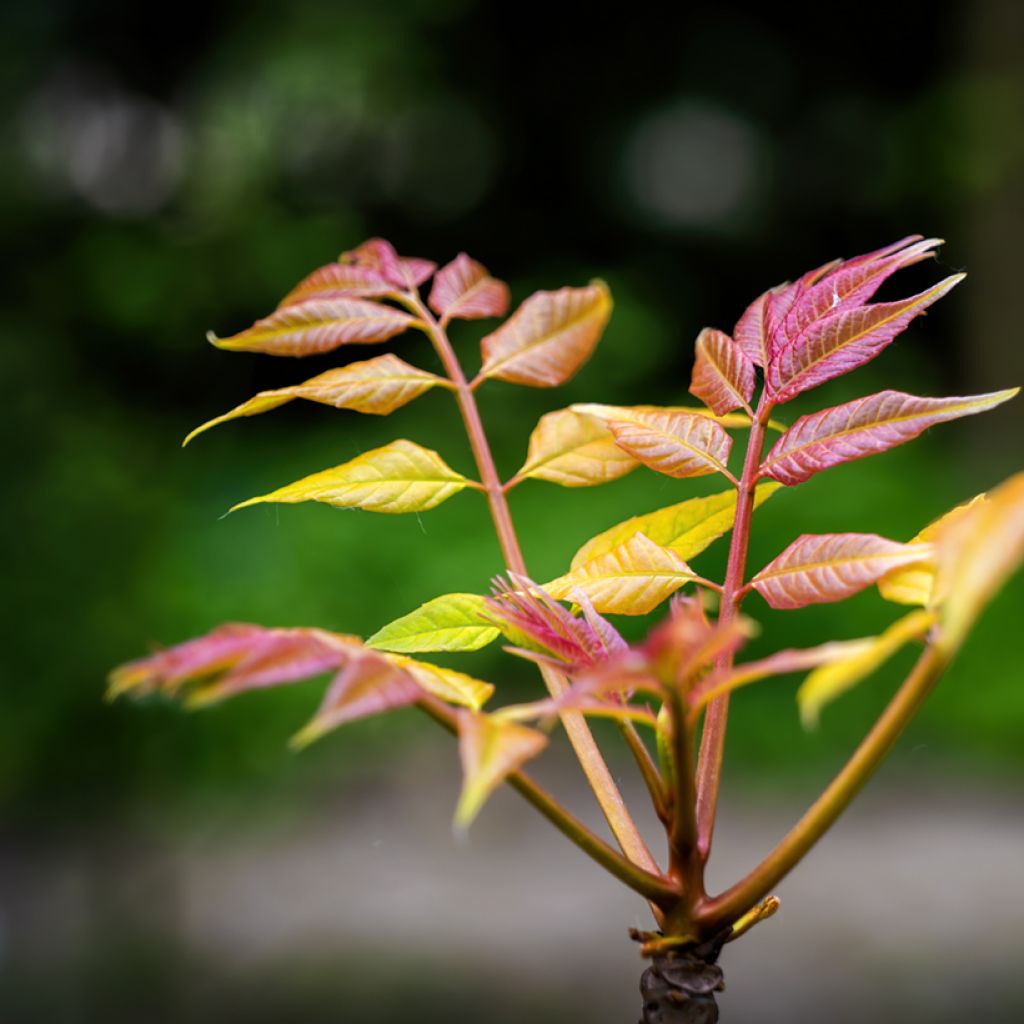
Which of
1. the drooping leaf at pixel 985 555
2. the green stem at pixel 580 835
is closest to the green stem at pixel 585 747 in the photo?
the green stem at pixel 580 835

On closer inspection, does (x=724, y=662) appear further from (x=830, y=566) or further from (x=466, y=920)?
(x=466, y=920)

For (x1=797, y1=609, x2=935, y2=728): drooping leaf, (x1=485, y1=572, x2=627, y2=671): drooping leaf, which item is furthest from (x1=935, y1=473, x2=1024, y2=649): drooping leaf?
(x1=485, y1=572, x2=627, y2=671): drooping leaf

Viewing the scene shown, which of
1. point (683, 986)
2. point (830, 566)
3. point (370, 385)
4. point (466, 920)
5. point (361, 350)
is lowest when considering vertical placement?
point (683, 986)

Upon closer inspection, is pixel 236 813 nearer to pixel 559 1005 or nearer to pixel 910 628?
pixel 559 1005

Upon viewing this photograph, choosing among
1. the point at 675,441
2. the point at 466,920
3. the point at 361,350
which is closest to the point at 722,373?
the point at 675,441

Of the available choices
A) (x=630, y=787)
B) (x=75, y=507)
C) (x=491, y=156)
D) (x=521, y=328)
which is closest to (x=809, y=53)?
(x=491, y=156)

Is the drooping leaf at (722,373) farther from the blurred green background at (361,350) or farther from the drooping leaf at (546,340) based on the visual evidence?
the blurred green background at (361,350)

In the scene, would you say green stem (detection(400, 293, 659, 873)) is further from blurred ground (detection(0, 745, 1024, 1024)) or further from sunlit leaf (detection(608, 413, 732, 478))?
Result: blurred ground (detection(0, 745, 1024, 1024))
